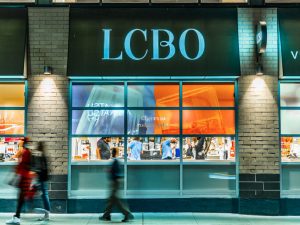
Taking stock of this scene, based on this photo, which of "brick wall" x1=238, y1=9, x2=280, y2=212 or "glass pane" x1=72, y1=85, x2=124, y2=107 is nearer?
"brick wall" x1=238, y1=9, x2=280, y2=212

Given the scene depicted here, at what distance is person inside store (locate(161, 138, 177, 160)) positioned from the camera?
41.2 feet

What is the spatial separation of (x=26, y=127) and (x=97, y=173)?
2110mm

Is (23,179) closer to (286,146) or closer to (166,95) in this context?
(166,95)

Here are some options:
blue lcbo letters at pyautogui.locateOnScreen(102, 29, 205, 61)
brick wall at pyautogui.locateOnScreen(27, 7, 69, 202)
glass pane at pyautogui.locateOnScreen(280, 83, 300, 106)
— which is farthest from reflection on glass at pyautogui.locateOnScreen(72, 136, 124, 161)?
glass pane at pyautogui.locateOnScreen(280, 83, 300, 106)

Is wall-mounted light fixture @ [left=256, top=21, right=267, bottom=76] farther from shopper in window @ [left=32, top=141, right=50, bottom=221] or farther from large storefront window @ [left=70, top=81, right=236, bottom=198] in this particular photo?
shopper in window @ [left=32, top=141, right=50, bottom=221]

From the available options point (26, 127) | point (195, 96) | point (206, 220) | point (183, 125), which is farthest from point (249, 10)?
point (26, 127)

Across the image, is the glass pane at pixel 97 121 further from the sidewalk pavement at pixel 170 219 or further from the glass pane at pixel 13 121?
the sidewalk pavement at pixel 170 219

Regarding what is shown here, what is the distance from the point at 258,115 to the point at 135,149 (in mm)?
3185

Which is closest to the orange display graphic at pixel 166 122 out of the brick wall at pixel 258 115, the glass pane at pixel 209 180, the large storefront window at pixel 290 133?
the glass pane at pixel 209 180

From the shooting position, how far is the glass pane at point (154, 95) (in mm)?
Answer: 12562

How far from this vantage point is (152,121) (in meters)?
12.6

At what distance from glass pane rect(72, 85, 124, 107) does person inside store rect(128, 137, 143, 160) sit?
3.35 ft

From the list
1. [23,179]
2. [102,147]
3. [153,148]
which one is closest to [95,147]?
[102,147]

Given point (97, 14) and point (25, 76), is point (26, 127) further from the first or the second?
point (97, 14)
